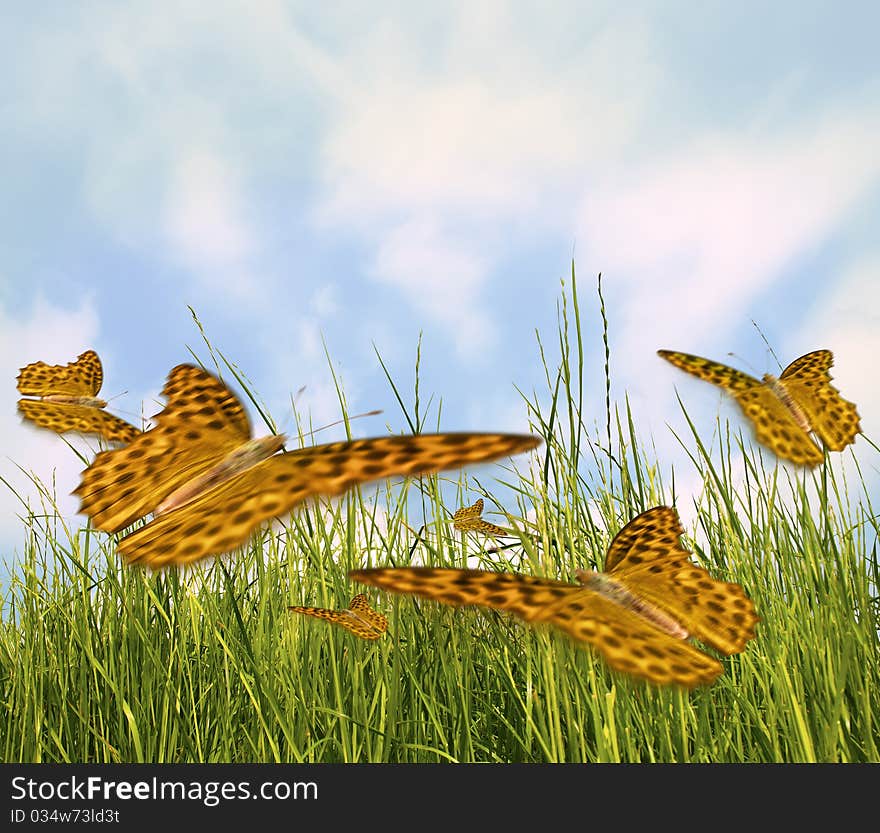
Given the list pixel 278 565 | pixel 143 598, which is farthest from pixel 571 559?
pixel 143 598

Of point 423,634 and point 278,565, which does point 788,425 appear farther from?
point 278,565

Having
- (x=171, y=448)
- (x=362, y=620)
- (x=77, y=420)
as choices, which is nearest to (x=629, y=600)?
(x=362, y=620)

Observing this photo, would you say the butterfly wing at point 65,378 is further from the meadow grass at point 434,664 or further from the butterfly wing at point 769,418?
the butterfly wing at point 769,418

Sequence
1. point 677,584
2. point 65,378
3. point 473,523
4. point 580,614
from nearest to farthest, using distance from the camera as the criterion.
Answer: point 580,614 → point 677,584 → point 65,378 → point 473,523

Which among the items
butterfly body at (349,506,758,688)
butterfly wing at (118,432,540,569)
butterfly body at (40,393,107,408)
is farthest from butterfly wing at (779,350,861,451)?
butterfly body at (40,393,107,408)

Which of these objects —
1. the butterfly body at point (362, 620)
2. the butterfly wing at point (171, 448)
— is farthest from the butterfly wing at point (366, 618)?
the butterfly wing at point (171, 448)

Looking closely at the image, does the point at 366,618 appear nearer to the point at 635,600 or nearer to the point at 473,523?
the point at 473,523

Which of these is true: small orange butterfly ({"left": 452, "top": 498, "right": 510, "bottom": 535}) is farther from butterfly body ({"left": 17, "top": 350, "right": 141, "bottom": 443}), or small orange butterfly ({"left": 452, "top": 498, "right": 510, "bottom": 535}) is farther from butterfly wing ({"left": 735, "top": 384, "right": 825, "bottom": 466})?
butterfly body ({"left": 17, "top": 350, "right": 141, "bottom": 443})
